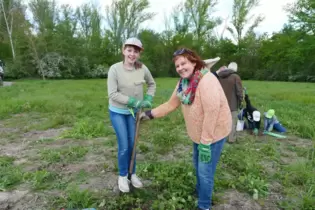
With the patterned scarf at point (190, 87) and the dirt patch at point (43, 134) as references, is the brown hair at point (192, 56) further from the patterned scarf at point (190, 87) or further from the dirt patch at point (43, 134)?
the dirt patch at point (43, 134)

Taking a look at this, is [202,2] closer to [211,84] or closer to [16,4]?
[16,4]

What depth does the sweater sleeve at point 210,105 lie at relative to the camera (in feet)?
6.91

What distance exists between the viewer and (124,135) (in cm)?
280

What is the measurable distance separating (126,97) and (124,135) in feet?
1.49

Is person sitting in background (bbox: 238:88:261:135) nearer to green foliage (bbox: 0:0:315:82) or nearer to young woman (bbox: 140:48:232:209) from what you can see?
young woman (bbox: 140:48:232:209)

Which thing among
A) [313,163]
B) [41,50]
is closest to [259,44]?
[41,50]

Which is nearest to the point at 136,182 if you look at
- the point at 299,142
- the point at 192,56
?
the point at 192,56

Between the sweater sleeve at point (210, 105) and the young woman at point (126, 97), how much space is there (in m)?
0.90

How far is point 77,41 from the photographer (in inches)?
1207

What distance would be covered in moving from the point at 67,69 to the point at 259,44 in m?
26.8

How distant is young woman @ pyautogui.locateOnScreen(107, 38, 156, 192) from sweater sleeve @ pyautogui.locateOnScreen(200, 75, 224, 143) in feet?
2.95

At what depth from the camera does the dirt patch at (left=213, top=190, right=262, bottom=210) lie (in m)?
2.72

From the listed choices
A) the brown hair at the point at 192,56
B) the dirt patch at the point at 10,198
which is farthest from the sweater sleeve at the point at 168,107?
the dirt patch at the point at 10,198

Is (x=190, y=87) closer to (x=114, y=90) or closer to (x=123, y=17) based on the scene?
(x=114, y=90)
